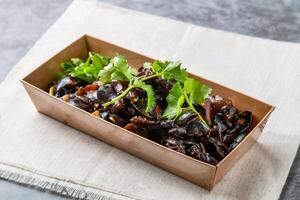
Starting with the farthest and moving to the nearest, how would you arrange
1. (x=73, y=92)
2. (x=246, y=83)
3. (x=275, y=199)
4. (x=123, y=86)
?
(x=246, y=83) < (x=73, y=92) < (x=123, y=86) < (x=275, y=199)

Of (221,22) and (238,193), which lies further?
(221,22)

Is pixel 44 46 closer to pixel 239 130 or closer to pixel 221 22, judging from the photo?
pixel 221 22

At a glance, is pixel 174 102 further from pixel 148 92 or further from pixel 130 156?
pixel 130 156

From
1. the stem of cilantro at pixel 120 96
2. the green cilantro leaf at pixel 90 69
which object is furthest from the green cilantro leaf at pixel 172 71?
the green cilantro leaf at pixel 90 69

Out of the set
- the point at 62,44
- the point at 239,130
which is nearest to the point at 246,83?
the point at 239,130

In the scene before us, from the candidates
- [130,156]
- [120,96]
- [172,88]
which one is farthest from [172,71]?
[130,156]

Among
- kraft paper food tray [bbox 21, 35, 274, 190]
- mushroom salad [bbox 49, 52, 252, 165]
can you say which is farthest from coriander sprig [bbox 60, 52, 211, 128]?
kraft paper food tray [bbox 21, 35, 274, 190]
